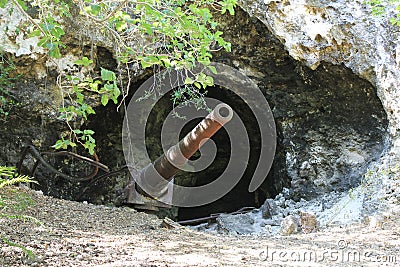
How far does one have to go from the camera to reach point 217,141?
819 cm

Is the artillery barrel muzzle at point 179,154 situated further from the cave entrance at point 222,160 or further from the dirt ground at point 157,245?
the cave entrance at point 222,160

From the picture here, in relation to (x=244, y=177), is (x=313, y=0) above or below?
above

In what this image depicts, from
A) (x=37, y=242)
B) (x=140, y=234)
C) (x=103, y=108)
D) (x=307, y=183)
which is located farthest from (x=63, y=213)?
(x=307, y=183)

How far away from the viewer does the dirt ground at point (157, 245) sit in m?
2.13

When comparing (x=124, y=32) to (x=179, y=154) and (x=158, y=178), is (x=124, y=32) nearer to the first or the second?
(x=179, y=154)

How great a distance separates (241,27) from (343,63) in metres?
1.61

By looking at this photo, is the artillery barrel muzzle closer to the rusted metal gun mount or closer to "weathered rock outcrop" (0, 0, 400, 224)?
the rusted metal gun mount

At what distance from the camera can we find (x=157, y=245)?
267 centimetres

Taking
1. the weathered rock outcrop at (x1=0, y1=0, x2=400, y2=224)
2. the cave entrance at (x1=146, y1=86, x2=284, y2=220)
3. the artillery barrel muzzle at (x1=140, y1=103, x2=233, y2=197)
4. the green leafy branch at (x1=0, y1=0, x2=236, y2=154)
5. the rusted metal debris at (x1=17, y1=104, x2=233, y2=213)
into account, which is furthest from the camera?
the cave entrance at (x1=146, y1=86, x2=284, y2=220)

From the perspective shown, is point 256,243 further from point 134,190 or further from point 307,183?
point 307,183

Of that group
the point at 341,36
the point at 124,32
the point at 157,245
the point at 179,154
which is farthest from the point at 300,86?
the point at 157,245

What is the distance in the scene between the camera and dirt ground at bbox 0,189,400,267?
2135mm

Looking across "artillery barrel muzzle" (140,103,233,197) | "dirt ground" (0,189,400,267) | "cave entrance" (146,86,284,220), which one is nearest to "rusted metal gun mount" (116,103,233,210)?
"artillery barrel muzzle" (140,103,233,197)

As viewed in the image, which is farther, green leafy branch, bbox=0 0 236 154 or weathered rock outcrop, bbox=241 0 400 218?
weathered rock outcrop, bbox=241 0 400 218
